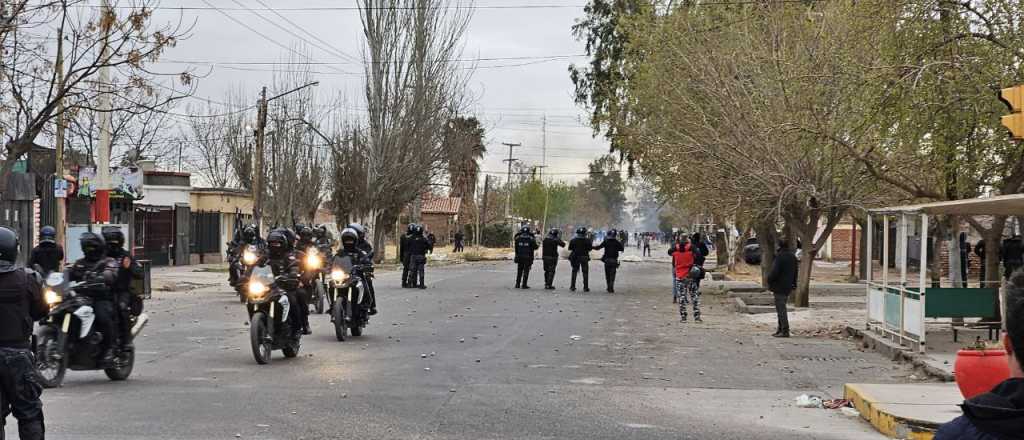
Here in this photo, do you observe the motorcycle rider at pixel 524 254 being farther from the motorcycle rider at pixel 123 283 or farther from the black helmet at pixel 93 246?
the black helmet at pixel 93 246

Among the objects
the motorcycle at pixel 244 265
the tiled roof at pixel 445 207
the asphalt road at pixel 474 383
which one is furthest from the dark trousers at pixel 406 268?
the tiled roof at pixel 445 207

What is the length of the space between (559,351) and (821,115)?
857cm

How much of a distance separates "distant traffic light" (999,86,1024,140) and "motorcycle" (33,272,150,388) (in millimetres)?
8604

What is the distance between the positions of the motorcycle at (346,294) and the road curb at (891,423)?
7.67m

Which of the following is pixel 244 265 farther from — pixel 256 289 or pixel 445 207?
pixel 445 207

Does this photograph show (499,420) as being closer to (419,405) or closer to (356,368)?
(419,405)

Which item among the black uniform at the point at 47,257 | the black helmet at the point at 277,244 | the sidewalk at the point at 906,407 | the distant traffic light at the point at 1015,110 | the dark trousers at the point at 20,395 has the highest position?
the distant traffic light at the point at 1015,110

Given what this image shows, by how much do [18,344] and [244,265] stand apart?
15.3 meters

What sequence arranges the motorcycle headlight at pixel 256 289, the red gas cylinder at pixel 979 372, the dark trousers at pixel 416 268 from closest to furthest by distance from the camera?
the red gas cylinder at pixel 979 372
the motorcycle headlight at pixel 256 289
the dark trousers at pixel 416 268

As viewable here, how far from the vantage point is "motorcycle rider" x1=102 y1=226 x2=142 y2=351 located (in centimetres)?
1126

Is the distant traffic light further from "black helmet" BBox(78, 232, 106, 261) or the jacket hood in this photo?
"black helmet" BBox(78, 232, 106, 261)

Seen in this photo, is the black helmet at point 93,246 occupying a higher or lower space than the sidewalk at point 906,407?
higher

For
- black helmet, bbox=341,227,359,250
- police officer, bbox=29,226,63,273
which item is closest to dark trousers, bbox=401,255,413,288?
black helmet, bbox=341,227,359,250

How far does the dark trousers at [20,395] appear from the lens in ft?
21.2
